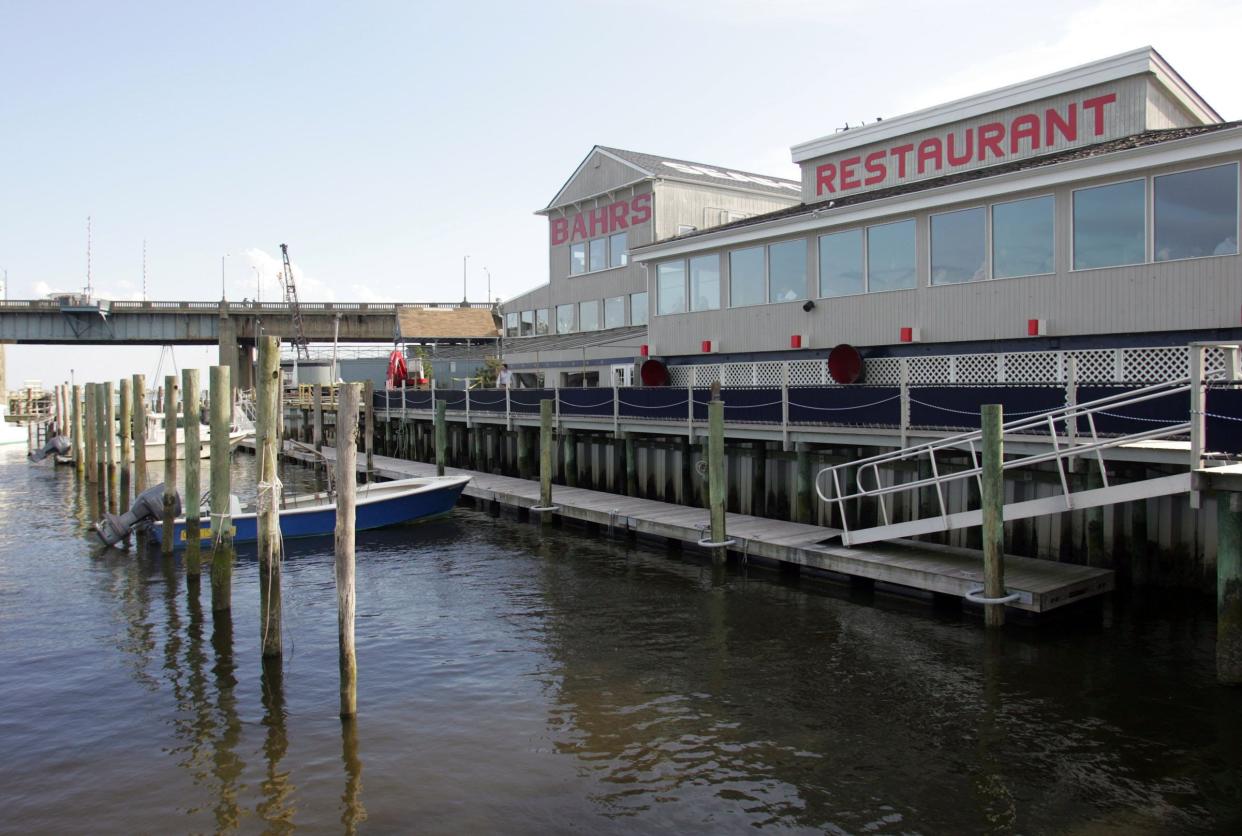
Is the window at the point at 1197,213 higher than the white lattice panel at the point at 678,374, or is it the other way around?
the window at the point at 1197,213

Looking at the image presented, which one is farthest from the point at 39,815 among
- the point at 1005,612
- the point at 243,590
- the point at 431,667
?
the point at 1005,612

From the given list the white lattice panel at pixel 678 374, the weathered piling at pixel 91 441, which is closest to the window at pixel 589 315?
the white lattice panel at pixel 678 374

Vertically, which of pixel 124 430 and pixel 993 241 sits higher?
pixel 993 241

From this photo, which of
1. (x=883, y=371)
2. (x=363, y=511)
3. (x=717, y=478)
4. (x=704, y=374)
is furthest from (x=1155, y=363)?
(x=363, y=511)

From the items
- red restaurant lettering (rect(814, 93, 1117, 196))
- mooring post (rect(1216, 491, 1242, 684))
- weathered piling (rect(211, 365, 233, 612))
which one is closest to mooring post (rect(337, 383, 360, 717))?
weathered piling (rect(211, 365, 233, 612))

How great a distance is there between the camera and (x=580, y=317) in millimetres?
38719

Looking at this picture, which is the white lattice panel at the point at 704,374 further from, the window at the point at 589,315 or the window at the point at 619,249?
the window at the point at 589,315

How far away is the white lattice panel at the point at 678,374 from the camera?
27.3 m

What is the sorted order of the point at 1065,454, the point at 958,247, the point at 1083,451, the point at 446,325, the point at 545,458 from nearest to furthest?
the point at 1083,451 → the point at 1065,454 → the point at 958,247 → the point at 545,458 → the point at 446,325

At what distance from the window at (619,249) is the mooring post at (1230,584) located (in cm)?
2733

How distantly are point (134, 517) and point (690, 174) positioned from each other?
2311 centimetres

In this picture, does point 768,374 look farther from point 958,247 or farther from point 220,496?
point 220,496

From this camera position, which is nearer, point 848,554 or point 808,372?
point 848,554

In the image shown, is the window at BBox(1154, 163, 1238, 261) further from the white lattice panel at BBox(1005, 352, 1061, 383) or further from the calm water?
the calm water
